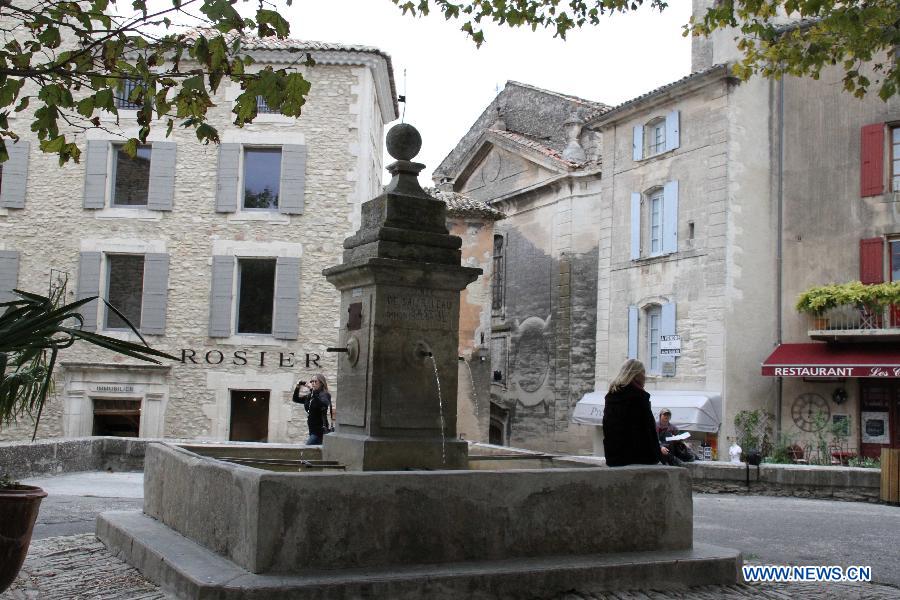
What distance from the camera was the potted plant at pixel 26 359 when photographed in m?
4.54

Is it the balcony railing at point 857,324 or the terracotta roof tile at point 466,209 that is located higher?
the terracotta roof tile at point 466,209

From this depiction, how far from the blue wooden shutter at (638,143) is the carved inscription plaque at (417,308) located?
18062 millimetres

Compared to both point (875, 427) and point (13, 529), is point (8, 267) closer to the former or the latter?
point (13, 529)

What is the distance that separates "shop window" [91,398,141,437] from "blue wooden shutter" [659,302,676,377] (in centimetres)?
1235

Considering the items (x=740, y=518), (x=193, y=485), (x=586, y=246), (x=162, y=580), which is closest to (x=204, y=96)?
(x=193, y=485)

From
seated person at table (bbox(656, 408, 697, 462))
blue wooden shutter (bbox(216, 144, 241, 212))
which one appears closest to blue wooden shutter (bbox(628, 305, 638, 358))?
blue wooden shutter (bbox(216, 144, 241, 212))

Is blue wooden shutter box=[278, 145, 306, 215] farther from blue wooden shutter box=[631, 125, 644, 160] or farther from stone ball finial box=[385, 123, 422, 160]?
stone ball finial box=[385, 123, 422, 160]

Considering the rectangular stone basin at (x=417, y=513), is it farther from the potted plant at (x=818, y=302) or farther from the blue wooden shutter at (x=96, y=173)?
the potted plant at (x=818, y=302)

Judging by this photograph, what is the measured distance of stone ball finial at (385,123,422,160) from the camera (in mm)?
7719

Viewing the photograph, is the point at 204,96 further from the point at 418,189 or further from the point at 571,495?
the point at 571,495

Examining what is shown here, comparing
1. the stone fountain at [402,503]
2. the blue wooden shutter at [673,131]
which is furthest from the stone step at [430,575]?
the blue wooden shutter at [673,131]

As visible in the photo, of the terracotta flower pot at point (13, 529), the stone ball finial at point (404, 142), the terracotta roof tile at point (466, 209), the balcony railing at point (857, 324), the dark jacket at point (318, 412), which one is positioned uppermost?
the terracotta roof tile at point (466, 209)

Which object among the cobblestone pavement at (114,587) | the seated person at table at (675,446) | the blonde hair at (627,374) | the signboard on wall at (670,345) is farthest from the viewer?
the signboard on wall at (670,345)

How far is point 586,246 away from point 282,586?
23.7 meters
